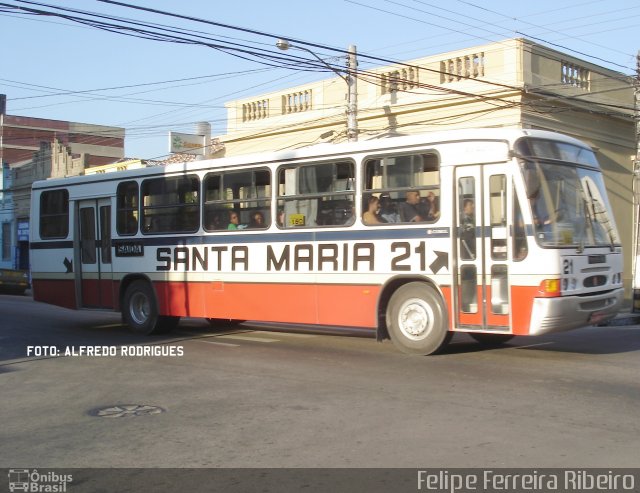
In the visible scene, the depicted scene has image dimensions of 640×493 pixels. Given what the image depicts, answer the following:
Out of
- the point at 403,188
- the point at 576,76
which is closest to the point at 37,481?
the point at 403,188

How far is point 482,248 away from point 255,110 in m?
18.2

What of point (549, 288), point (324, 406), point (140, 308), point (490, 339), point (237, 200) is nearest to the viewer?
point (324, 406)

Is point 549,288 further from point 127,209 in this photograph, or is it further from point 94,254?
point 94,254

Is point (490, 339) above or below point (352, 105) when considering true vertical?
below

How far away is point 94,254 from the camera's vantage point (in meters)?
15.2

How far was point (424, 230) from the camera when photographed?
10.4m

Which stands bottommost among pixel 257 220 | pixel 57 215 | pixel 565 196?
pixel 257 220

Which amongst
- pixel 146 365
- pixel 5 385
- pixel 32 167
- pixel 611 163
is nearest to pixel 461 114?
pixel 611 163

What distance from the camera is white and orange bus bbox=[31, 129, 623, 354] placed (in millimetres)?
9656

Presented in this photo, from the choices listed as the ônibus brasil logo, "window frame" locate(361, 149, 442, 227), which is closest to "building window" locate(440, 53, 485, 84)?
"window frame" locate(361, 149, 442, 227)

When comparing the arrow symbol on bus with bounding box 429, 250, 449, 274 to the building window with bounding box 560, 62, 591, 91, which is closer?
the arrow symbol on bus with bounding box 429, 250, 449, 274

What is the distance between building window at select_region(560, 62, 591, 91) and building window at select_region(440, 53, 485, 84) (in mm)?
2523

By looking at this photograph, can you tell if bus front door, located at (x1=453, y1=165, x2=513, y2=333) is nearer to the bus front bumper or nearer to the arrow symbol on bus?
the arrow symbol on bus

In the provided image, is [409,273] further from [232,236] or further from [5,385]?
[5,385]
